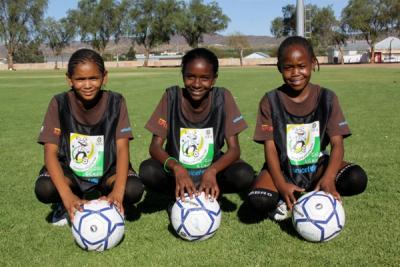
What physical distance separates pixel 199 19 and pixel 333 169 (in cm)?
7549

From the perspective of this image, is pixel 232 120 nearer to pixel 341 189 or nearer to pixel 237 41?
pixel 341 189

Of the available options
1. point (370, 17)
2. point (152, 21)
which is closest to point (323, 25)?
point (370, 17)

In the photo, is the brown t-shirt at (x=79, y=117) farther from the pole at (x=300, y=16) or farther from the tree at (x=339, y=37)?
the tree at (x=339, y=37)

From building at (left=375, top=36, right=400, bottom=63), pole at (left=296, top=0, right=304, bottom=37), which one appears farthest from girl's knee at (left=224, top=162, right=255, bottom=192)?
building at (left=375, top=36, right=400, bottom=63)

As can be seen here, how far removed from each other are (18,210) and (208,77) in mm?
2089

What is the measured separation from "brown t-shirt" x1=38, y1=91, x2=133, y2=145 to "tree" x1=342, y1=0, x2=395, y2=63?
68.7 metres

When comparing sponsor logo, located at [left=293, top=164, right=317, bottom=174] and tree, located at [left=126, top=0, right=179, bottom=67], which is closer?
sponsor logo, located at [left=293, top=164, right=317, bottom=174]

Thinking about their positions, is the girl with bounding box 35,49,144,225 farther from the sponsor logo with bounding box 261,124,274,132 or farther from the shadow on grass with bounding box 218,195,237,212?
the sponsor logo with bounding box 261,124,274,132

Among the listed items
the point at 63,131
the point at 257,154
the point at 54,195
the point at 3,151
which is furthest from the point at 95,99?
the point at 3,151

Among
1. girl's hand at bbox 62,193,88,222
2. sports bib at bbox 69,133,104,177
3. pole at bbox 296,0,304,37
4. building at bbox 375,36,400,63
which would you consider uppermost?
building at bbox 375,36,400,63

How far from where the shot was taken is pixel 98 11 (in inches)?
3339

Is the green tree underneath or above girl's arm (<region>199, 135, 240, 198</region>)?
above

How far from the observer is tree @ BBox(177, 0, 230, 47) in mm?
76438

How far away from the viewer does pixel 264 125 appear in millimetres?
4082
